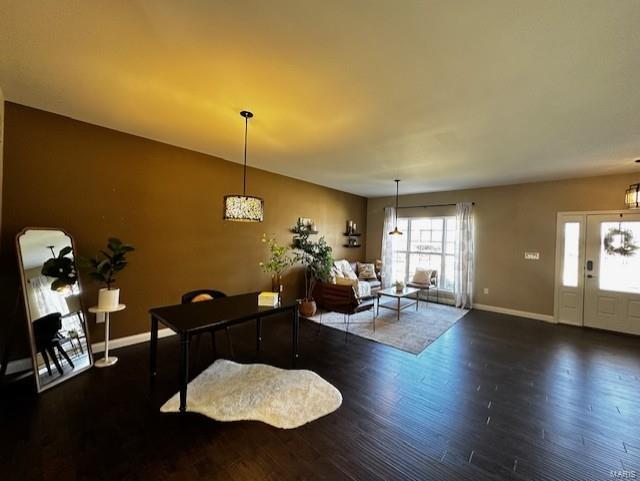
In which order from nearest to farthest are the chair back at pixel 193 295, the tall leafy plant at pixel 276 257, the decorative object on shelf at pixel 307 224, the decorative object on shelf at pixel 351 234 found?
the chair back at pixel 193 295 → the tall leafy plant at pixel 276 257 → the decorative object on shelf at pixel 307 224 → the decorative object on shelf at pixel 351 234

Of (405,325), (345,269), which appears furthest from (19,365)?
(345,269)

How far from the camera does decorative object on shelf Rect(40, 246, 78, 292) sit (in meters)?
2.59

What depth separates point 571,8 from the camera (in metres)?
1.37

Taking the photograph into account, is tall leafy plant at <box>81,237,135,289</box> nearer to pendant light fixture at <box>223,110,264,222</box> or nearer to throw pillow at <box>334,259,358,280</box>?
pendant light fixture at <box>223,110,264,222</box>

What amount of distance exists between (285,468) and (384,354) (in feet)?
6.61

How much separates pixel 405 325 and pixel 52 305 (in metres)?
4.70

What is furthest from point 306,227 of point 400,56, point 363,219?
point 400,56

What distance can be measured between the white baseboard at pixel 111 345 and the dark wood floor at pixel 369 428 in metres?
0.24

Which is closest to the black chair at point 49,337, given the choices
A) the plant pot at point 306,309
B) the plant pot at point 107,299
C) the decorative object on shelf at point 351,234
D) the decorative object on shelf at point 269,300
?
the plant pot at point 107,299

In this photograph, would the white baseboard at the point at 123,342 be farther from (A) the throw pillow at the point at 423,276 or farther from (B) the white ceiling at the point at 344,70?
(A) the throw pillow at the point at 423,276

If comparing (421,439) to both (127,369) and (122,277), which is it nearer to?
(127,369)

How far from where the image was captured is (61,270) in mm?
2658

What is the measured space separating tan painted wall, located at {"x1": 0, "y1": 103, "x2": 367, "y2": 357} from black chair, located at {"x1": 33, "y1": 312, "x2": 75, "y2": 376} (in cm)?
41

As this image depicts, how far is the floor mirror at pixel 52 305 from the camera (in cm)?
249
